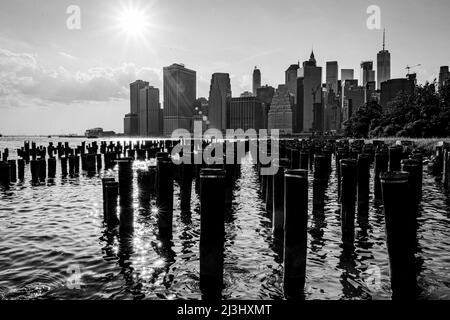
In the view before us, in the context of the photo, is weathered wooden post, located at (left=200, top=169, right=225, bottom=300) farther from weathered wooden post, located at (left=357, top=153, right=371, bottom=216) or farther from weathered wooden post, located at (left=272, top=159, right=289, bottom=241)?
weathered wooden post, located at (left=357, top=153, right=371, bottom=216)

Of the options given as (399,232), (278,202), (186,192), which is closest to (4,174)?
(186,192)

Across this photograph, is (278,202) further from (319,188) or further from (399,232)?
(399,232)

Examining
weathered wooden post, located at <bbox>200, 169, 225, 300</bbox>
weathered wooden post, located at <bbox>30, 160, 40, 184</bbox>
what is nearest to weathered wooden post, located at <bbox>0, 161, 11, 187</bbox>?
weathered wooden post, located at <bbox>30, 160, 40, 184</bbox>

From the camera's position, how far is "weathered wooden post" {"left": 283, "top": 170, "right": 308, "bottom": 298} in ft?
24.7

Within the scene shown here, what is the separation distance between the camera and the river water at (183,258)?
26.0 feet

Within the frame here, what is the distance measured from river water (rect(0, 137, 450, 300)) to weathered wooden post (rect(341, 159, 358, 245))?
1.16ft

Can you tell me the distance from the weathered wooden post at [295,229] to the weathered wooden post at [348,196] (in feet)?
12.7

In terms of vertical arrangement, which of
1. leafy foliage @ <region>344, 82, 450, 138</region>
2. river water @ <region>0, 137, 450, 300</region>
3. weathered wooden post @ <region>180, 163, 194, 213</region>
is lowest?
river water @ <region>0, 137, 450, 300</region>

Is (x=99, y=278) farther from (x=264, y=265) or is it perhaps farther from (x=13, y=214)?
(x=13, y=214)

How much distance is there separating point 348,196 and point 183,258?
5.19 metres

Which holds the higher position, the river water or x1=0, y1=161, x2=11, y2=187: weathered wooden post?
x1=0, y1=161, x2=11, y2=187: weathered wooden post

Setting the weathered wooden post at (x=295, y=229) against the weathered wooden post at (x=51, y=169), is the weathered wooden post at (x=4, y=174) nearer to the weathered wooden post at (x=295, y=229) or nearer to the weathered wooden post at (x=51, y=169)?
the weathered wooden post at (x=51, y=169)

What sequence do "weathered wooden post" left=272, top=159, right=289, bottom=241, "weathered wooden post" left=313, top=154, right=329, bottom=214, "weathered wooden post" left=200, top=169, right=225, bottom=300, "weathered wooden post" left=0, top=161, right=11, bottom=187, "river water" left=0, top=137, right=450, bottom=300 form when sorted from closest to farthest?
"weathered wooden post" left=200, top=169, right=225, bottom=300 → "river water" left=0, top=137, right=450, bottom=300 → "weathered wooden post" left=272, top=159, right=289, bottom=241 → "weathered wooden post" left=313, top=154, right=329, bottom=214 → "weathered wooden post" left=0, top=161, right=11, bottom=187
